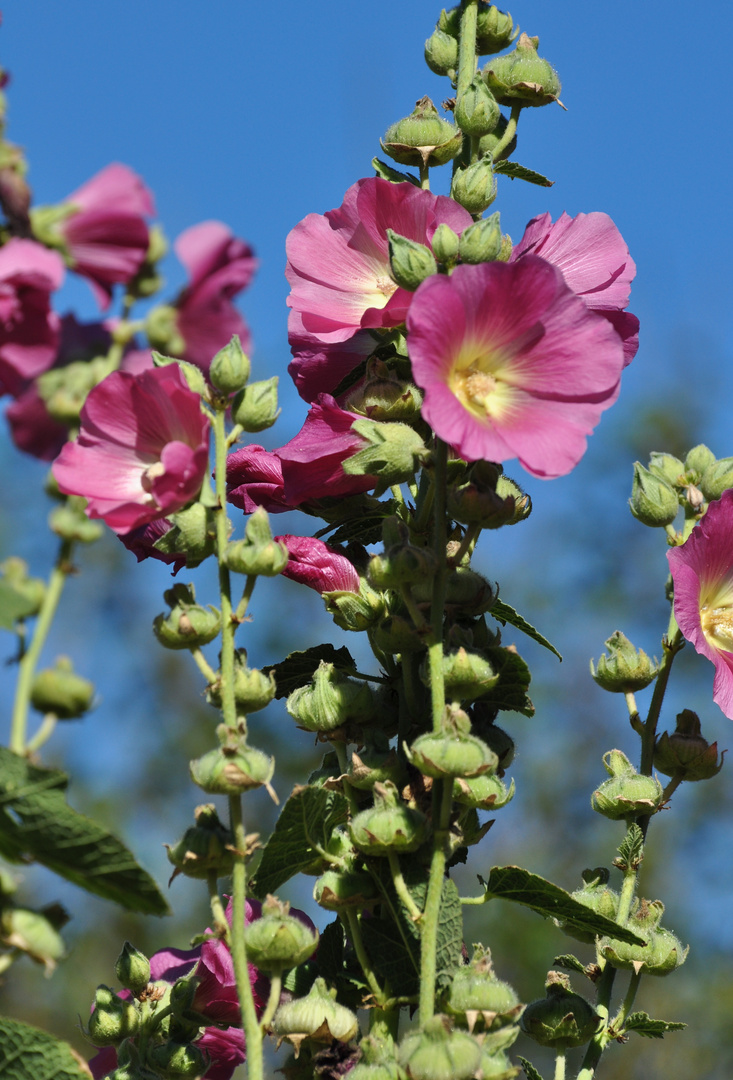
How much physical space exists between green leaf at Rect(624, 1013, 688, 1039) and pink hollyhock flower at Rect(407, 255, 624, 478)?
0.43m

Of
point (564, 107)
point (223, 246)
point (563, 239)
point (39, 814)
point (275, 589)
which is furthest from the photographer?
point (275, 589)

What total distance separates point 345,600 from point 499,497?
5.7 inches

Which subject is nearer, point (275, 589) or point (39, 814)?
point (39, 814)

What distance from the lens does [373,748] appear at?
0.75 m

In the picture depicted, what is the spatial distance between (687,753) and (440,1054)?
0.39 metres

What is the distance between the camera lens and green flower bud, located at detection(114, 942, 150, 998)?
0.78 metres

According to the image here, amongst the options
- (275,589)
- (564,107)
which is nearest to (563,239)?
(564,107)

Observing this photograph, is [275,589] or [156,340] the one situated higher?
[275,589]

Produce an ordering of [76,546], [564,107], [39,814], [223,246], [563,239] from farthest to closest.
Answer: [223,246] < [564,107] < [563,239] < [76,546] < [39,814]

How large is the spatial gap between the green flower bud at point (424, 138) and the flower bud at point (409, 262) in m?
0.23

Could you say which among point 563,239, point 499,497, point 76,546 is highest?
point 563,239

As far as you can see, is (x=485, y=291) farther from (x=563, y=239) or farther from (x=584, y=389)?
(x=563, y=239)

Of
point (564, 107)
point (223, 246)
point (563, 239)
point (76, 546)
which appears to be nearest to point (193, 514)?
point (76, 546)

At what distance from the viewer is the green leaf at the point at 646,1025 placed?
2.76 ft
